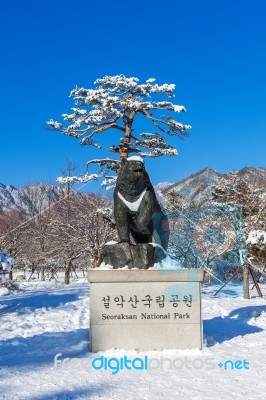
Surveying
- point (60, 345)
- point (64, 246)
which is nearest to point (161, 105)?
point (64, 246)

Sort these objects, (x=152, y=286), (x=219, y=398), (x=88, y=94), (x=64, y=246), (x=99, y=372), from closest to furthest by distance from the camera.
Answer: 1. (x=219, y=398)
2. (x=99, y=372)
3. (x=152, y=286)
4. (x=88, y=94)
5. (x=64, y=246)

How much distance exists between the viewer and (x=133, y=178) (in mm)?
5934

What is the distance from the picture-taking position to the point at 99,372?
453cm

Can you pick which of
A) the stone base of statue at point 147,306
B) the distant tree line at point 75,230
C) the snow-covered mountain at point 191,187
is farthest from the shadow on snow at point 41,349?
the snow-covered mountain at point 191,187

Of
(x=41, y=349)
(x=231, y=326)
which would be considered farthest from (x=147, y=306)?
(x=231, y=326)

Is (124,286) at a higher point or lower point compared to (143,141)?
lower

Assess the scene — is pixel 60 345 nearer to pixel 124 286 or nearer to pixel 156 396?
pixel 124 286

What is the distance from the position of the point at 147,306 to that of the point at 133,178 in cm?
173

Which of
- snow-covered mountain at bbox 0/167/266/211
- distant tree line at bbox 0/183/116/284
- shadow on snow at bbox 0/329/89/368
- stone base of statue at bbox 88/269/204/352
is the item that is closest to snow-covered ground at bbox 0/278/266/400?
shadow on snow at bbox 0/329/89/368

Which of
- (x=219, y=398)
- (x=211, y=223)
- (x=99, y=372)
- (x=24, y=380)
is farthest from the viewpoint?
(x=211, y=223)

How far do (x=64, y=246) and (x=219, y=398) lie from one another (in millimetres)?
15520

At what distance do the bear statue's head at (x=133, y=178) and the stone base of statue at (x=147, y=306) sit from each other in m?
1.16

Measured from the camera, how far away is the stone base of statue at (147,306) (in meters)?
5.45

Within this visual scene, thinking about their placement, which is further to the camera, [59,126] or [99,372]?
[59,126]
